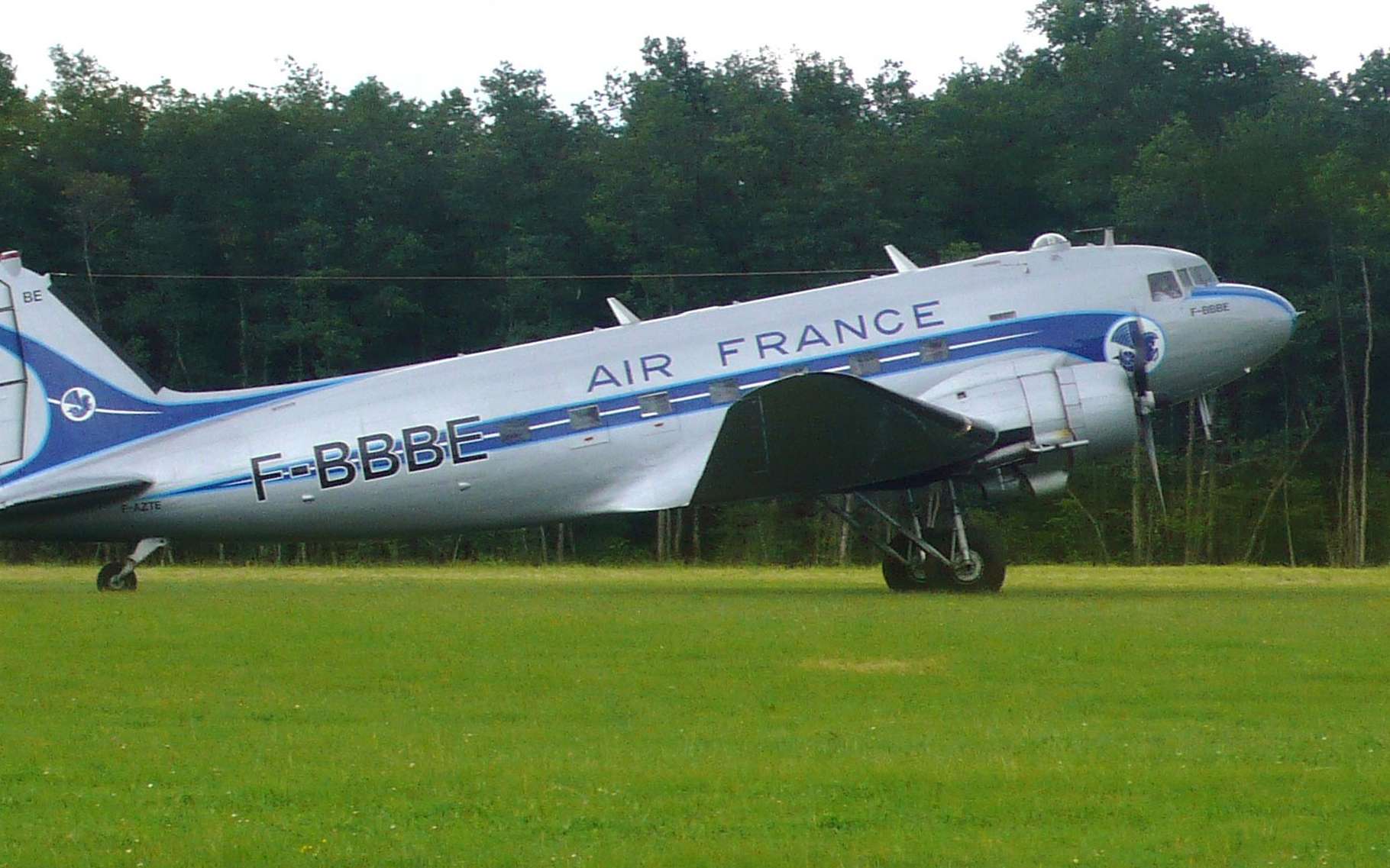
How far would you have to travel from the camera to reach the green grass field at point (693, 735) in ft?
28.2

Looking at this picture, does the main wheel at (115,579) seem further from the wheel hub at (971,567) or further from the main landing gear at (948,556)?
the wheel hub at (971,567)

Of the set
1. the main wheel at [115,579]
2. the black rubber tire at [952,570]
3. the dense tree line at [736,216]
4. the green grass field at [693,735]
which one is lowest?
the green grass field at [693,735]

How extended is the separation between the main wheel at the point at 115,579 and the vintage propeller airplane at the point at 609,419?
27 millimetres

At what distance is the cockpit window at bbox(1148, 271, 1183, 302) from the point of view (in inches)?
926

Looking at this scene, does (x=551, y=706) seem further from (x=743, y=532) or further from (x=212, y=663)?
(x=743, y=532)

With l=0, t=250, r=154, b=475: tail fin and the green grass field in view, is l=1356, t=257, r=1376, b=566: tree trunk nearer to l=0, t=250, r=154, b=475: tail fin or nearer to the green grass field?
the green grass field

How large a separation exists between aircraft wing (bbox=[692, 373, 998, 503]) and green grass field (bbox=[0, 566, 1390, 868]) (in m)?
2.53

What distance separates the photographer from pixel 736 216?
1863 inches

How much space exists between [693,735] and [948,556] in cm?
1163

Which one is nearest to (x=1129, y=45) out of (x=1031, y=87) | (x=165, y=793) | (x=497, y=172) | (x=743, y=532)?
(x=1031, y=87)

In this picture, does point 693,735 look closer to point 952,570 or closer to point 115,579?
point 952,570

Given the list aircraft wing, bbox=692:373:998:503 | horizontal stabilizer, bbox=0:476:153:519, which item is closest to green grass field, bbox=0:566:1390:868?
horizontal stabilizer, bbox=0:476:153:519

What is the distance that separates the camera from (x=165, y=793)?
31.3 ft

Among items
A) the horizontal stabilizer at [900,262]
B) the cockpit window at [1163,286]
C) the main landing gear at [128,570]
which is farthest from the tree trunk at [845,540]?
the main landing gear at [128,570]
